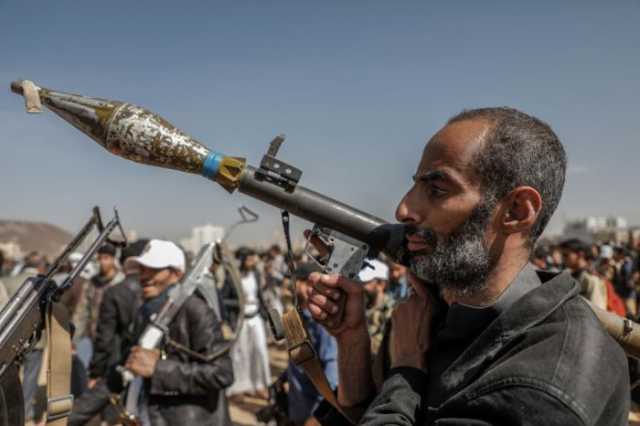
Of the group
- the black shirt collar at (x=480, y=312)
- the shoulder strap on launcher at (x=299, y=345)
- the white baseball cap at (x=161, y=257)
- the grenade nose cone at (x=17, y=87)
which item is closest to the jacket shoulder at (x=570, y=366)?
the black shirt collar at (x=480, y=312)

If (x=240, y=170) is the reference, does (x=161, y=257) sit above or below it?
below

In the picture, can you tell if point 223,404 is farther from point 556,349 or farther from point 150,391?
point 556,349

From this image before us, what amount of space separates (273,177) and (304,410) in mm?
3008

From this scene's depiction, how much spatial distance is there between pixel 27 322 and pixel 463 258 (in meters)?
1.95

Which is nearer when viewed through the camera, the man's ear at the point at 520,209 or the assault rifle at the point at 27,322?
the man's ear at the point at 520,209

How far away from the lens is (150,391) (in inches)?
145

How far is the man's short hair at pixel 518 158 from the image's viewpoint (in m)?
1.67

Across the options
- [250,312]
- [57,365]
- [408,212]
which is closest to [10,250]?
[250,312]

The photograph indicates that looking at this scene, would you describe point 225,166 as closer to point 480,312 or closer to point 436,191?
point 436,191

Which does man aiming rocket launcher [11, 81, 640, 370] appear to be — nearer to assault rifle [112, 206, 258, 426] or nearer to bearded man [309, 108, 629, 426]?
bearded man [309, 108, 629, 426]

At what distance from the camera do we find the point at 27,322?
2367 mm

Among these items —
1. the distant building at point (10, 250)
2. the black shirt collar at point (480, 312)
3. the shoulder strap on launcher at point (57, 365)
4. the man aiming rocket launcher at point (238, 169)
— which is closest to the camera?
the black shirt collar at point (480, 312)

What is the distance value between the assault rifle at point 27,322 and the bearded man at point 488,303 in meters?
1.59

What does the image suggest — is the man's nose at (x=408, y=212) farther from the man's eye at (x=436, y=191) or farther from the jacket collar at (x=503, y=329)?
the jacket collar at (x=503, y=329)
